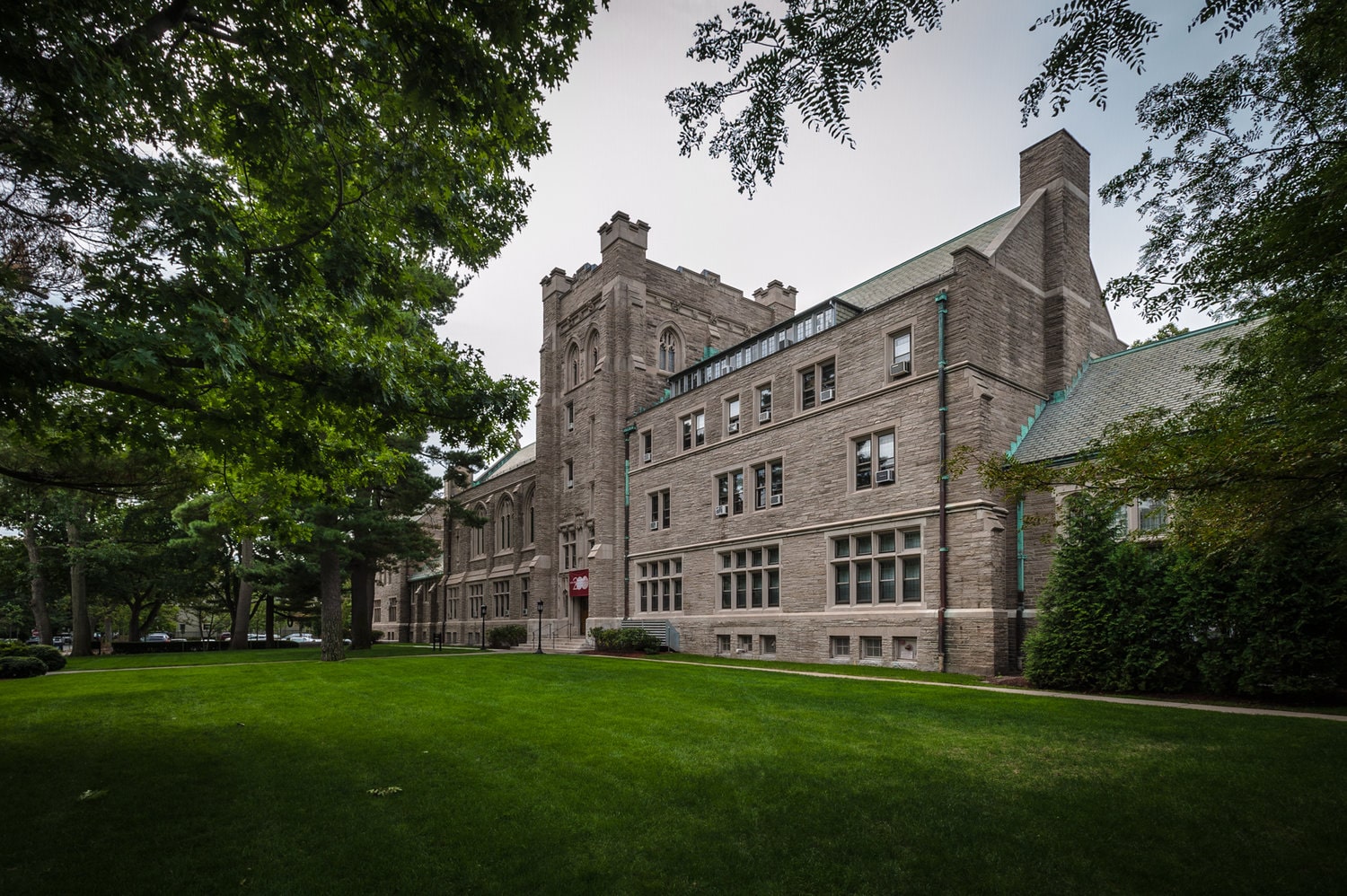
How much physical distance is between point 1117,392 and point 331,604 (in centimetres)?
2813

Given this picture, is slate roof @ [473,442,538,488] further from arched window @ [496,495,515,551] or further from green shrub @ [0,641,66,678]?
green shrub @ [0,641,66,678]

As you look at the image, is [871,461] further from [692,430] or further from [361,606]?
[361,606]

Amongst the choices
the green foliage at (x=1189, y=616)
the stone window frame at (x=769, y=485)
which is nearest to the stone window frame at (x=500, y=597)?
the stone window frame at (x=769, y=485)

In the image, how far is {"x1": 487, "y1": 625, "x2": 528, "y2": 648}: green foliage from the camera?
39.9 metres

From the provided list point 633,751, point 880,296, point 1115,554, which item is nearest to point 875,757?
point 633,751

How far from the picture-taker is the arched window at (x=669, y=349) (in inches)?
1478

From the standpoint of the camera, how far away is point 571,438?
3903 centimetres

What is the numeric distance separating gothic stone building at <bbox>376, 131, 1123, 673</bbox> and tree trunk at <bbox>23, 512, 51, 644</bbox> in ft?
83.5

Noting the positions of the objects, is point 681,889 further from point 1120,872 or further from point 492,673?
point 492,673

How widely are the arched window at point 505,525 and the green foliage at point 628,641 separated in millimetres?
16016

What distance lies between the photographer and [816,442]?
24766mm

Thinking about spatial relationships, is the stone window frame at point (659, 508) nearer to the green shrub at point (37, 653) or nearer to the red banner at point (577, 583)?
the red banner at point (577, 583)

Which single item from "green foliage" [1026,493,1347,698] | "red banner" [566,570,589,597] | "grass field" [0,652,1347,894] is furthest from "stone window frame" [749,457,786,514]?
"grass field" [0,652,1347,894]

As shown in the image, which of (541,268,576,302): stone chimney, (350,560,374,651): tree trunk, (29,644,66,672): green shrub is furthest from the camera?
(541,268,576,302): stone chimney
